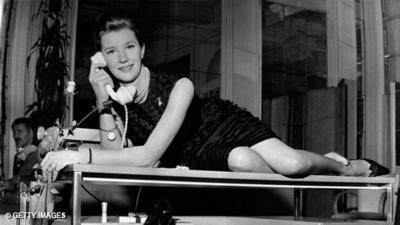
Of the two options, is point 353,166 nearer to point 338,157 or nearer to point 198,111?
point 338,157

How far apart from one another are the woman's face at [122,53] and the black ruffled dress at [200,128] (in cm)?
7

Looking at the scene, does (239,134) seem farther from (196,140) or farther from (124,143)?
(124,143)

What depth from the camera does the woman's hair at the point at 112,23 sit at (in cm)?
203

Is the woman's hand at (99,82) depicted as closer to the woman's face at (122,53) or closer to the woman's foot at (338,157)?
the woman's face at (122,53)

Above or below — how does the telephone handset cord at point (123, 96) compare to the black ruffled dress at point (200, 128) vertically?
above

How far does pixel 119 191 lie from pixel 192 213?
0.96 ft

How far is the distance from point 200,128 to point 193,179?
40cm

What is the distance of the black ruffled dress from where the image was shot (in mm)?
2043

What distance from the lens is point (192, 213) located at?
2172 millimetres

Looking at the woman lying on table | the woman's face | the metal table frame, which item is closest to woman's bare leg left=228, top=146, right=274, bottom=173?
the woman lying on table

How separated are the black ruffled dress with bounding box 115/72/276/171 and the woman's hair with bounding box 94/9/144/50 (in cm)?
18

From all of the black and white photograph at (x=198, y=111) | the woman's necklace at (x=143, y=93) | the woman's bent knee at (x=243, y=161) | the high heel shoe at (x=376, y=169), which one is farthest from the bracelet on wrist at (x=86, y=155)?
the high heel shoe at (x=376, y=169)

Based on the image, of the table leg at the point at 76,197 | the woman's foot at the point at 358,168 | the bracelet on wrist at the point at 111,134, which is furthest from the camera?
the woman's foot at the point at 358,168

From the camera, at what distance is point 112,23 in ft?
6.73
